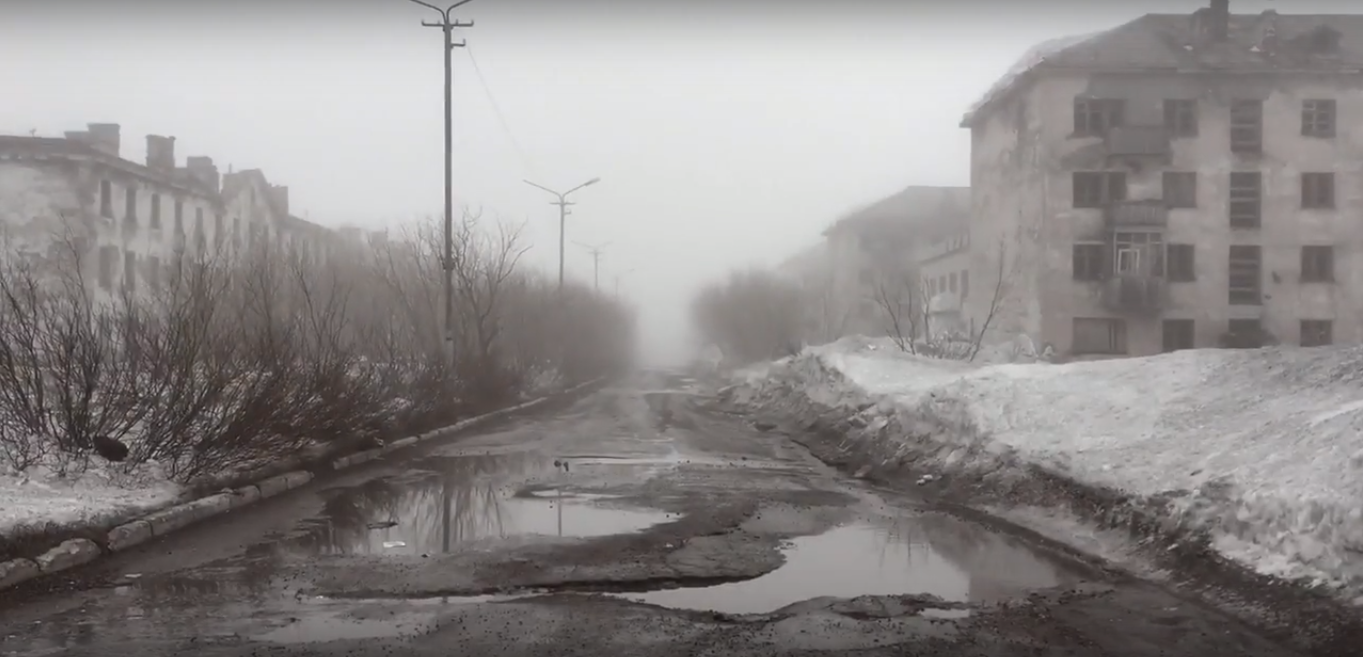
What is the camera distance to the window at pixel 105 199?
45.8 meters

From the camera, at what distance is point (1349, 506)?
7348mm

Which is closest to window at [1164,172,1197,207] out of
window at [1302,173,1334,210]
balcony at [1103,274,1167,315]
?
balcony at [1103,274,1167,315]

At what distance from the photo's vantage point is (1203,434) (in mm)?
11008

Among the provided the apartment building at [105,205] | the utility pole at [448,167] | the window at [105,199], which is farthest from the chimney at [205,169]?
the utility pole at [448,167]

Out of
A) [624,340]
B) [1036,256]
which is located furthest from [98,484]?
[624,340]

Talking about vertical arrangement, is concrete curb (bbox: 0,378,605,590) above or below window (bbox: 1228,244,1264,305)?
below

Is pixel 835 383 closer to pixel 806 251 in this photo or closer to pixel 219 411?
pixel 219 411

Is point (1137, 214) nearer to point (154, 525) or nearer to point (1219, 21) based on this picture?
point (1219, 21)

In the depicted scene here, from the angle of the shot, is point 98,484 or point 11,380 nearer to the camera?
point 98,484

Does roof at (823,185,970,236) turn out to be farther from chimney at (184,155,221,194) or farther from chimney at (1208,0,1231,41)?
chimney at (184,155,221,194)

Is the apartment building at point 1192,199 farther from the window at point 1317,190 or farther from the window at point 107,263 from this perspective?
the window at point 107,263

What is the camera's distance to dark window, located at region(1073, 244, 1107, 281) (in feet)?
141

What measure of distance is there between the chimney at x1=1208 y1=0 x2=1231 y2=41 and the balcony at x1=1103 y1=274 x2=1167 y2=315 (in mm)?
10721

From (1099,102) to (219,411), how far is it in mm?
38078
